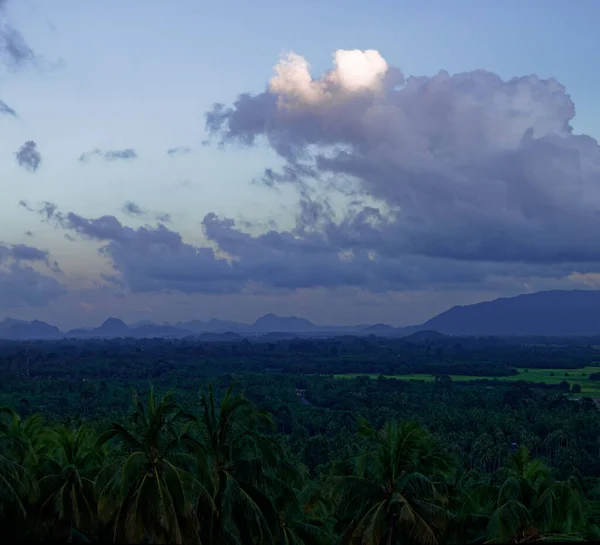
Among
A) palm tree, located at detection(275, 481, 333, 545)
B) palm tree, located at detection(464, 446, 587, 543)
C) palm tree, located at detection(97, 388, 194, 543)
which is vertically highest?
palm tree, located at detection(97, 388, 194, 543)

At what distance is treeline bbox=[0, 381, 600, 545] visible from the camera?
1830 cm

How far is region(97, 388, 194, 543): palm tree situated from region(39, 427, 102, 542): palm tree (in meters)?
3.31

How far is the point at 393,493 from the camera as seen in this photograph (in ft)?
69.8

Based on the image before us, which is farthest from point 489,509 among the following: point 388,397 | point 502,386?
point 502,386

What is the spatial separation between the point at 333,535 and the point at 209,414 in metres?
11.5

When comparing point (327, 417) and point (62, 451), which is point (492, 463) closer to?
point (327, 417)

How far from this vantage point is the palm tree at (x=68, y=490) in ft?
73.1

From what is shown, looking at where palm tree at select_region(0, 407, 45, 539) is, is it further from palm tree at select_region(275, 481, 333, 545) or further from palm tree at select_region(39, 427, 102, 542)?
palm tree at select_region(275, 481, 333, 545)

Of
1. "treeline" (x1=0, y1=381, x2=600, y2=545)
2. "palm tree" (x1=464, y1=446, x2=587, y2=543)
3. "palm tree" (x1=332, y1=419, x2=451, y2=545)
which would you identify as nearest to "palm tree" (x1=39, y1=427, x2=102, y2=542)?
"treeline" (x1=0, y1=381, x2=600, y2=545)

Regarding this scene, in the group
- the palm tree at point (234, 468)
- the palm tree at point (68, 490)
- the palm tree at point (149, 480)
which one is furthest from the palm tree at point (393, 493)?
the palm tree at point (68, 490)

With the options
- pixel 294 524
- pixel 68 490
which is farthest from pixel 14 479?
pixel 294 524

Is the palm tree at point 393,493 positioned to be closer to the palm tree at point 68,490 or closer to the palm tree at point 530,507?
the palm tree at point 530,507

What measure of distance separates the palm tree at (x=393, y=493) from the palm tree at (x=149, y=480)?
18.5 ft

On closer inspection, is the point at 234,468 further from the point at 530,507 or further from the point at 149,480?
the point at 530,507
